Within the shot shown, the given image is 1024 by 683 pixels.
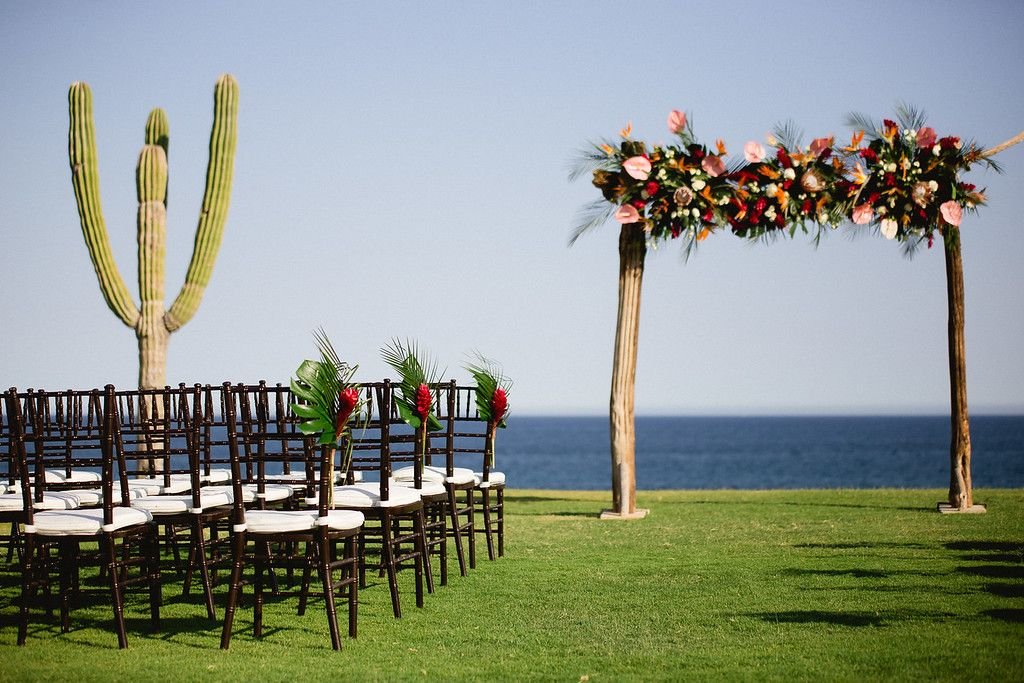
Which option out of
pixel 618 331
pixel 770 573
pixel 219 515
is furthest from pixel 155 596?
pixel 618 331

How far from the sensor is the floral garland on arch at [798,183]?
11.4 metres

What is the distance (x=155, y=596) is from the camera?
20.7 ft

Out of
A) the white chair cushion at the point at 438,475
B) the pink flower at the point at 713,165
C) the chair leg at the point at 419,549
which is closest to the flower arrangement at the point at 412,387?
the chair leg at the point at 419,549

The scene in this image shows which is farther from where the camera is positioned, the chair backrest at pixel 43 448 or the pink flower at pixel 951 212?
the pink flower at pixel 951 212

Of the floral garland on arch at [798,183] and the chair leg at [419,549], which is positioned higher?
the floral garland on arch at [798,183]

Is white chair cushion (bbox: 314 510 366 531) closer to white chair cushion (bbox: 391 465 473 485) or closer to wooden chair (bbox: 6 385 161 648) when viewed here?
wooden chair (bbox: 6 385 161 648)

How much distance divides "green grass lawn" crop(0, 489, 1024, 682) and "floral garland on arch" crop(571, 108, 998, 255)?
341cm

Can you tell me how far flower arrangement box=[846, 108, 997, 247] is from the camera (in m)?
11.3

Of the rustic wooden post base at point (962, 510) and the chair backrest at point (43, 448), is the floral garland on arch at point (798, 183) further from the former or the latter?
the chair backrest at point (43, 448)

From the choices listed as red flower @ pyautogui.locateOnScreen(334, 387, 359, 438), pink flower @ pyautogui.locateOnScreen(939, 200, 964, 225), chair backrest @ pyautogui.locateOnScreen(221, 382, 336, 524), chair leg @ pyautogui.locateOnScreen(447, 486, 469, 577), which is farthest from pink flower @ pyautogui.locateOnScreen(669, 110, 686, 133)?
red flower @ pyautogui.locateOnScreen(334, 387, 359, 438)

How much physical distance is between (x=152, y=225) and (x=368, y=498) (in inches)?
396

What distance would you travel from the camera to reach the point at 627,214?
1145 cm

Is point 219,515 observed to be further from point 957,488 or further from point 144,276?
point 144,276

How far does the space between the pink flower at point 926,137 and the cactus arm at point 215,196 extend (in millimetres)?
8935
